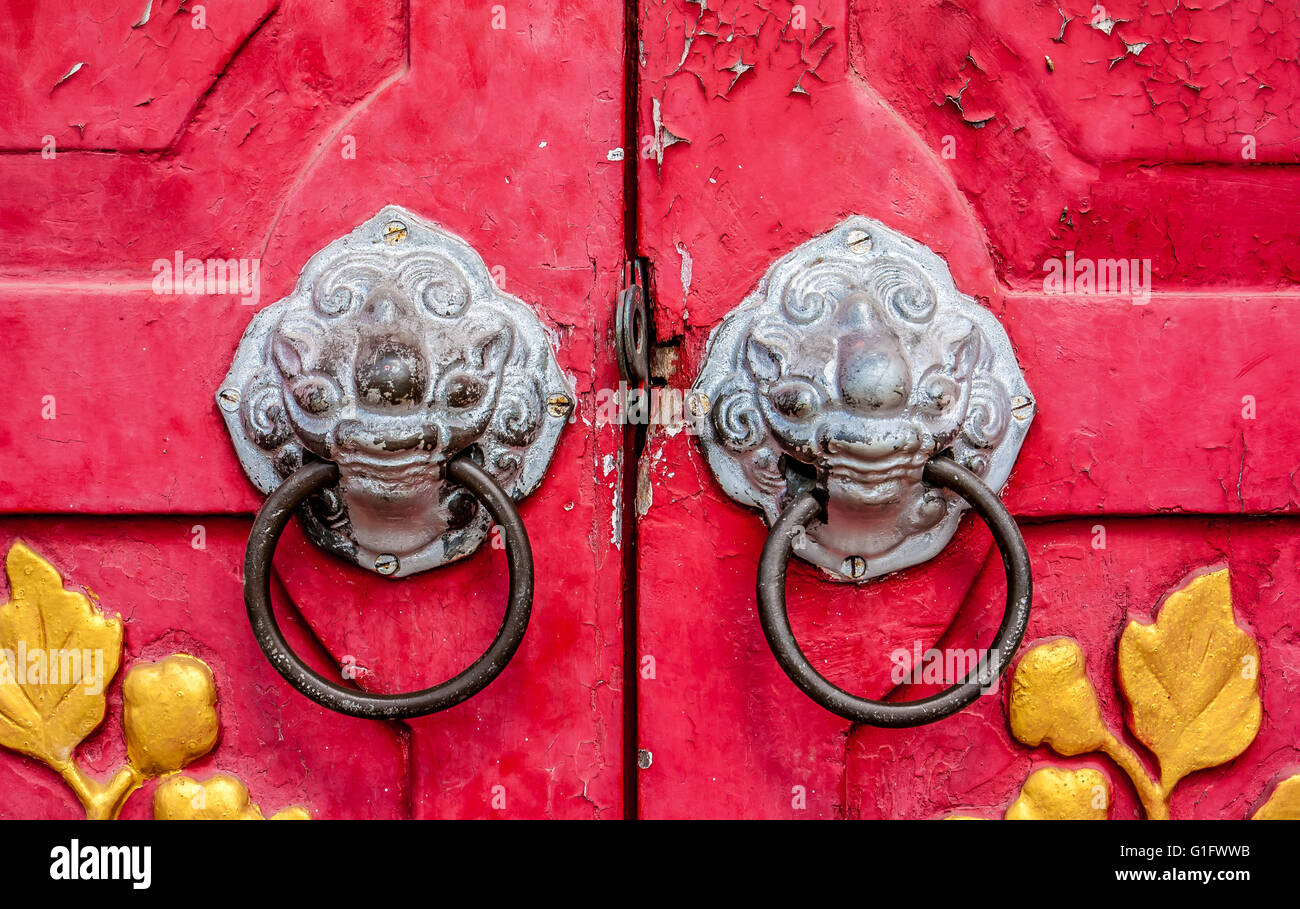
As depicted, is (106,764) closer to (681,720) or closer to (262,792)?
(262,792)

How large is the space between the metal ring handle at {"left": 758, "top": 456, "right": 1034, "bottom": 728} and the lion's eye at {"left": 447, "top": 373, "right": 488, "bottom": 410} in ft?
0.59

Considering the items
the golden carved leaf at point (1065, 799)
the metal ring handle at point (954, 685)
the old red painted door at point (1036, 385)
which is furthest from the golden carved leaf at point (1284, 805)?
the metal ring handle at point (954, 685)

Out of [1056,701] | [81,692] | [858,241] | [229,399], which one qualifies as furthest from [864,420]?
[81,692]

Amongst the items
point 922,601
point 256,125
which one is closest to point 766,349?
point 922,601

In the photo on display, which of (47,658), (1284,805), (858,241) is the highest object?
(858,241)

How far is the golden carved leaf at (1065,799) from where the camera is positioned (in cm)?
63

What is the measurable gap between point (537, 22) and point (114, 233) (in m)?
0.29

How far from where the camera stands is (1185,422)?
2.06ft

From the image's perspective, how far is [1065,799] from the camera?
630mm

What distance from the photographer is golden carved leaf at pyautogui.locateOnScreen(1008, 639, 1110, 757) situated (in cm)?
63

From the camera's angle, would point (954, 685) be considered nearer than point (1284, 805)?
Yes

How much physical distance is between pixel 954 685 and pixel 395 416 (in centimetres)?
33

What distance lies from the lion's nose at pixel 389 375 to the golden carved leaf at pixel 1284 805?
578mm

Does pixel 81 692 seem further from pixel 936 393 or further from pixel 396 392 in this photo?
pixel 936 393
